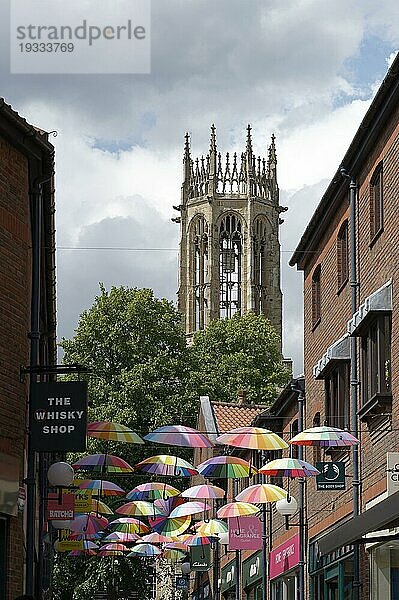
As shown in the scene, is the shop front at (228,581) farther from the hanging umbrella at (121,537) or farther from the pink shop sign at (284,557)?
the hanging umbrella at (121,537)

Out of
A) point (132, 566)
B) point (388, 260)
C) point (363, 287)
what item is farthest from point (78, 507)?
point (132, 566)

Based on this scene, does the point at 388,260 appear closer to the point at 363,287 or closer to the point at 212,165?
the point at 363,287

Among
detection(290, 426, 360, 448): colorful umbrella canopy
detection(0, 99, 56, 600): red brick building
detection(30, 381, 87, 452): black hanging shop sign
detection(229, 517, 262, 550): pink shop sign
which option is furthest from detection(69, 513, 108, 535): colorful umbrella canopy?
detection(30, 381, 87, 452): black hanging shop sign

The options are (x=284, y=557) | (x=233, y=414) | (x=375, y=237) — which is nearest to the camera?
(x=375, y=237)

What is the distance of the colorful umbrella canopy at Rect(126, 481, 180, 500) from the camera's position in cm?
3123

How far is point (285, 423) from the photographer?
35406 mm

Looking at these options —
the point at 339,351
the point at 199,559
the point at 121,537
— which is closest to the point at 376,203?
the point at 339,351

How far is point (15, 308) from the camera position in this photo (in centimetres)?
1931

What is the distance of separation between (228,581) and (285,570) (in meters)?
15.2

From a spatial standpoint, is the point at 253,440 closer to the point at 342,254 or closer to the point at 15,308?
the point at 342,254

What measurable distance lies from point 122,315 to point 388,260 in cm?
4582

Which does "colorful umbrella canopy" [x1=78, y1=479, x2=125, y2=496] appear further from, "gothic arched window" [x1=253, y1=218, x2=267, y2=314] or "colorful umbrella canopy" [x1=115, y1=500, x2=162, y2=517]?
"gothic arched window" [x1=253, y1=218, x2=267, y2=314]

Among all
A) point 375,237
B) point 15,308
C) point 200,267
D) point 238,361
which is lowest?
point 15,308

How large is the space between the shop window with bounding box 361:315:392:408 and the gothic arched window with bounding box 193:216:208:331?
3848 inches
